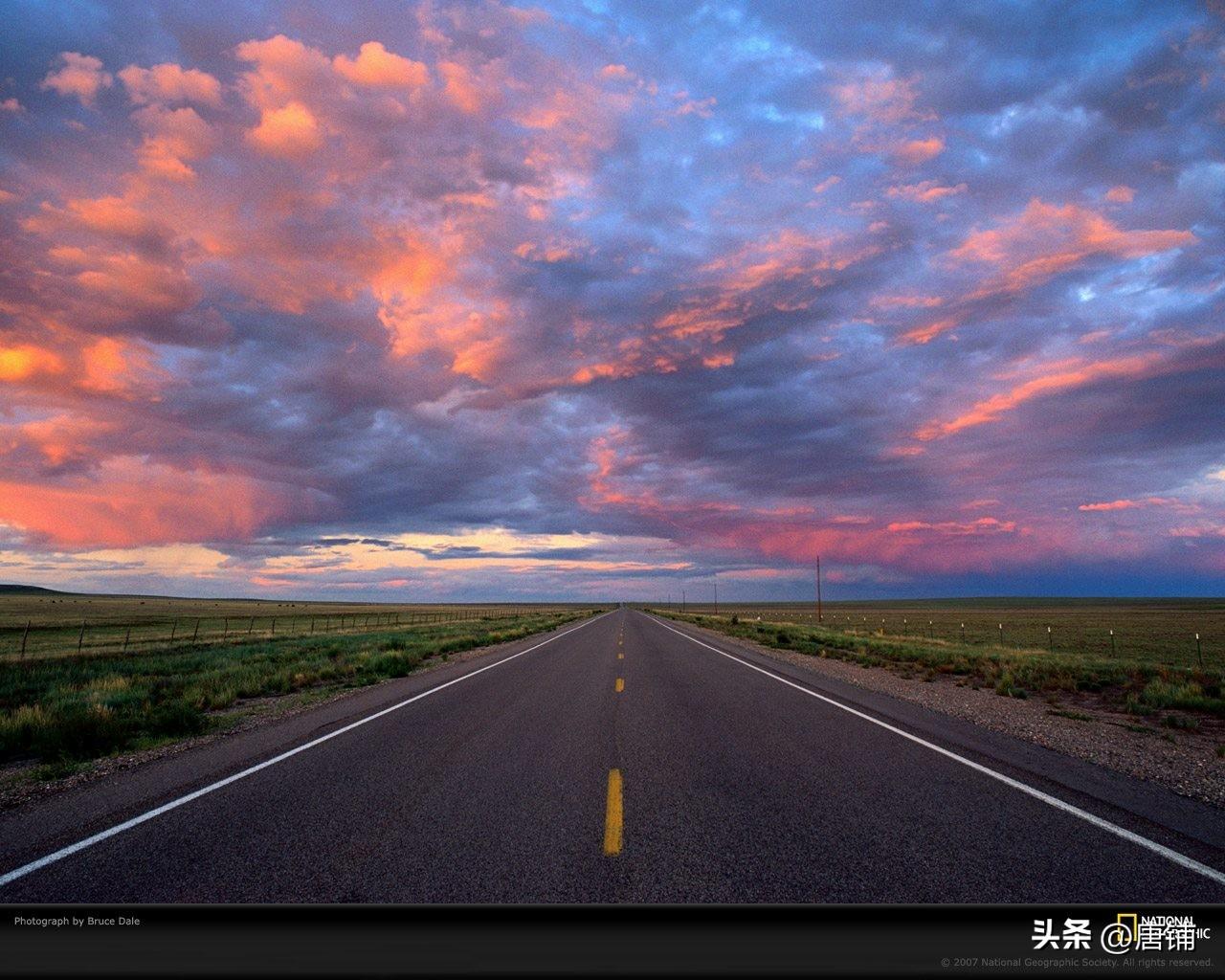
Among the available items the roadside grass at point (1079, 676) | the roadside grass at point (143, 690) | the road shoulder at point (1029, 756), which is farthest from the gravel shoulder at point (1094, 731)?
the roadside grass at point (143, 690)

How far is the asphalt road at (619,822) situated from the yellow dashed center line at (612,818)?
3 cm

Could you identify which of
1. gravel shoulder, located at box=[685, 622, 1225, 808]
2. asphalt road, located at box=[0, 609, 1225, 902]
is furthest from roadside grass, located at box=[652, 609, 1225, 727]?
asphalt road, located at box=[0, 609, 1225, 902]

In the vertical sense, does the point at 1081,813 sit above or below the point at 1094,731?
above

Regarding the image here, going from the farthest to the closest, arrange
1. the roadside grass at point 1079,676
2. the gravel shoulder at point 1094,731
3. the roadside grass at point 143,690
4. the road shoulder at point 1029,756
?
the roadside grass at point 1079,676
the roadside grass at point 143,690
the gravel shoulder at point 1094,731
the road shoulder at point 1029,756

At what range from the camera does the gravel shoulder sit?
750 centimetres

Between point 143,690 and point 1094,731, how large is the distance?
18.9 m

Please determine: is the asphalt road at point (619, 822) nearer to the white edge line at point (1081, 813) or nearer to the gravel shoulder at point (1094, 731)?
the white edge line at point (1081, 813)

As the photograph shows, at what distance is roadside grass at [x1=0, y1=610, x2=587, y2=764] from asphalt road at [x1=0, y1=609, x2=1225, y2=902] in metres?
1.79

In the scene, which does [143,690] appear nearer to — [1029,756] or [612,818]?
[612,818]

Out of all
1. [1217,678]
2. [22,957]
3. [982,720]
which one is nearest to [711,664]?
[982,720]

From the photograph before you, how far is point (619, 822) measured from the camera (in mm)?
5312

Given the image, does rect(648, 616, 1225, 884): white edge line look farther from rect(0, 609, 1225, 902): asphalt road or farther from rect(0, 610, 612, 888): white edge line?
rect(0, 610, 612, 888): white edge line

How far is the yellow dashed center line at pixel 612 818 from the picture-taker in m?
4.76

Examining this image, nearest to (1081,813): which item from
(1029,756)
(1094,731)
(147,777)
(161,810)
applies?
(1029,756)
